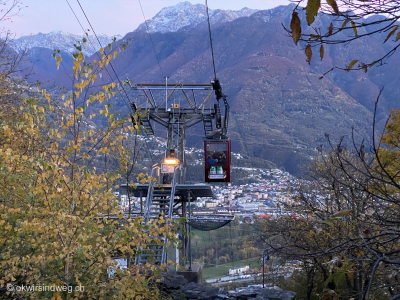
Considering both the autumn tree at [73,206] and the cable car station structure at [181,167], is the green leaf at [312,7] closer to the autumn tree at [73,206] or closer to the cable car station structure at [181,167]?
the autumn tree at [73,206]

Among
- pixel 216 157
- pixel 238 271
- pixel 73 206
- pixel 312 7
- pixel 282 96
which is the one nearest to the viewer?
pixel 312 7

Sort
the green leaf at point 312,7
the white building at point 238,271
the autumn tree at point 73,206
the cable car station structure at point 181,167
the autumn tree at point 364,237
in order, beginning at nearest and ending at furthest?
the green leaf at point 312,7, the autumn tree at point 364,237, the autumn tree at point 73,206, the cable car station structure at point 181,167, the white building at point 238,271

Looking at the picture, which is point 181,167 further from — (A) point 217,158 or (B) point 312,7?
(B) point 312,7

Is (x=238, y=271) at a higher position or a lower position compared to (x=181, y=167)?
lower

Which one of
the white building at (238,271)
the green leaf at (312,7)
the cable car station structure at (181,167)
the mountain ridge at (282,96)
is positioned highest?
the mountain ridge at (282,96)

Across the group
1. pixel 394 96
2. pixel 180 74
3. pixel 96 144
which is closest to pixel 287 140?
pixel 394 96

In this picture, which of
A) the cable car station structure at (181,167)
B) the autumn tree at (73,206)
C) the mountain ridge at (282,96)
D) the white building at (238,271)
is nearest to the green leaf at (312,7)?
the autumn tree at (73,206)

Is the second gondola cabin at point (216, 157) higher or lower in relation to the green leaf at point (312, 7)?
higher

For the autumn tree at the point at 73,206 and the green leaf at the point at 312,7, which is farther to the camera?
the autumn tree at the point at 73,206

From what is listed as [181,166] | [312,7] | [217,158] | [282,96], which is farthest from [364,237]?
[282,96]

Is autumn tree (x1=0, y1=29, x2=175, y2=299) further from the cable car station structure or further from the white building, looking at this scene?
the white building

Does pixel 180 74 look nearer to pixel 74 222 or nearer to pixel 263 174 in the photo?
pixel 263 174

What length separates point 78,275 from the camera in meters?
6.22

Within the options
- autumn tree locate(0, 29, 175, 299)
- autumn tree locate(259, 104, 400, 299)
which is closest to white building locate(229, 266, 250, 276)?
autumn tree locate(259, 104, 400, 299)
